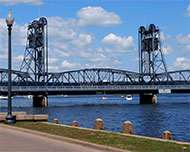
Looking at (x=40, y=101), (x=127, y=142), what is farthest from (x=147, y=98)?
(x=127, y=142)

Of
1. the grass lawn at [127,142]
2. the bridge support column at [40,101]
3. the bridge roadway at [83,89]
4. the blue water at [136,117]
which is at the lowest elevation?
the blue water at [136,117]

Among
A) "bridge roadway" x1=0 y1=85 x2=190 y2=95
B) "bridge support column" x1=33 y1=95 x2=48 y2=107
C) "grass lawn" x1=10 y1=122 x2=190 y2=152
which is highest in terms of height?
"bridge roadway" x1=0 y1=85 x2=190 y2=95

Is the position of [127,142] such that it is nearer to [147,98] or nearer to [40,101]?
[40,101]

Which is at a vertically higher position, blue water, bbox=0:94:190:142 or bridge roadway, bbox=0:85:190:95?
bridge roadway, bbox=0:85:190:95

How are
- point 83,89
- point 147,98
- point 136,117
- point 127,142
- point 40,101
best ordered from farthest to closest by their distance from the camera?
1. point 147,98
2. point 40,101
3. point 83,89
4. point 136,117
5. point 127,142

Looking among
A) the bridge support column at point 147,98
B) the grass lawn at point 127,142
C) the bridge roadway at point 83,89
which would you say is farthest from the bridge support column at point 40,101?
the grass lawn at point 127,142

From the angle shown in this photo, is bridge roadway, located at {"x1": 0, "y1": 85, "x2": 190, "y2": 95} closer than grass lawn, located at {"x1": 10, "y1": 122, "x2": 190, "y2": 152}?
No

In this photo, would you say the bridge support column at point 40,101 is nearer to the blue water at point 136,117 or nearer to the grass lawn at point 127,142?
the blue water at point 136,117

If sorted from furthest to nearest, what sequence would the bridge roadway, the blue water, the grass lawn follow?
1. the bridge roadway
2. the blue water
3. the grass lawn

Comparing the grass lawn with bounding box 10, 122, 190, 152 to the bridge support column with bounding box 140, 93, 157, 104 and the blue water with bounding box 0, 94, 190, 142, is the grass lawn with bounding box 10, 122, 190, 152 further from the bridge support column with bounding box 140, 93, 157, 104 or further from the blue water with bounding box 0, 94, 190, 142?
the bridge support column with bounding box 140, 93, 157, 104

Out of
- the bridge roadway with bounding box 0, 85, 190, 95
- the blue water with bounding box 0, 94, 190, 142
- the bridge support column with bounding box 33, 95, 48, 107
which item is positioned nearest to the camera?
the blue water with bounding box 0, 94, 190, 142

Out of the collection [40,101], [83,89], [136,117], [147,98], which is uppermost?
[83,89]

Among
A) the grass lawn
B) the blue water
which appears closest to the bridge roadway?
the blue water

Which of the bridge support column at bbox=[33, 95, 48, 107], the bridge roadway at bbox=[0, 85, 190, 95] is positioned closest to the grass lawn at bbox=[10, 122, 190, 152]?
the bridge roadway at bbox=[0, 85, 190, 95]
